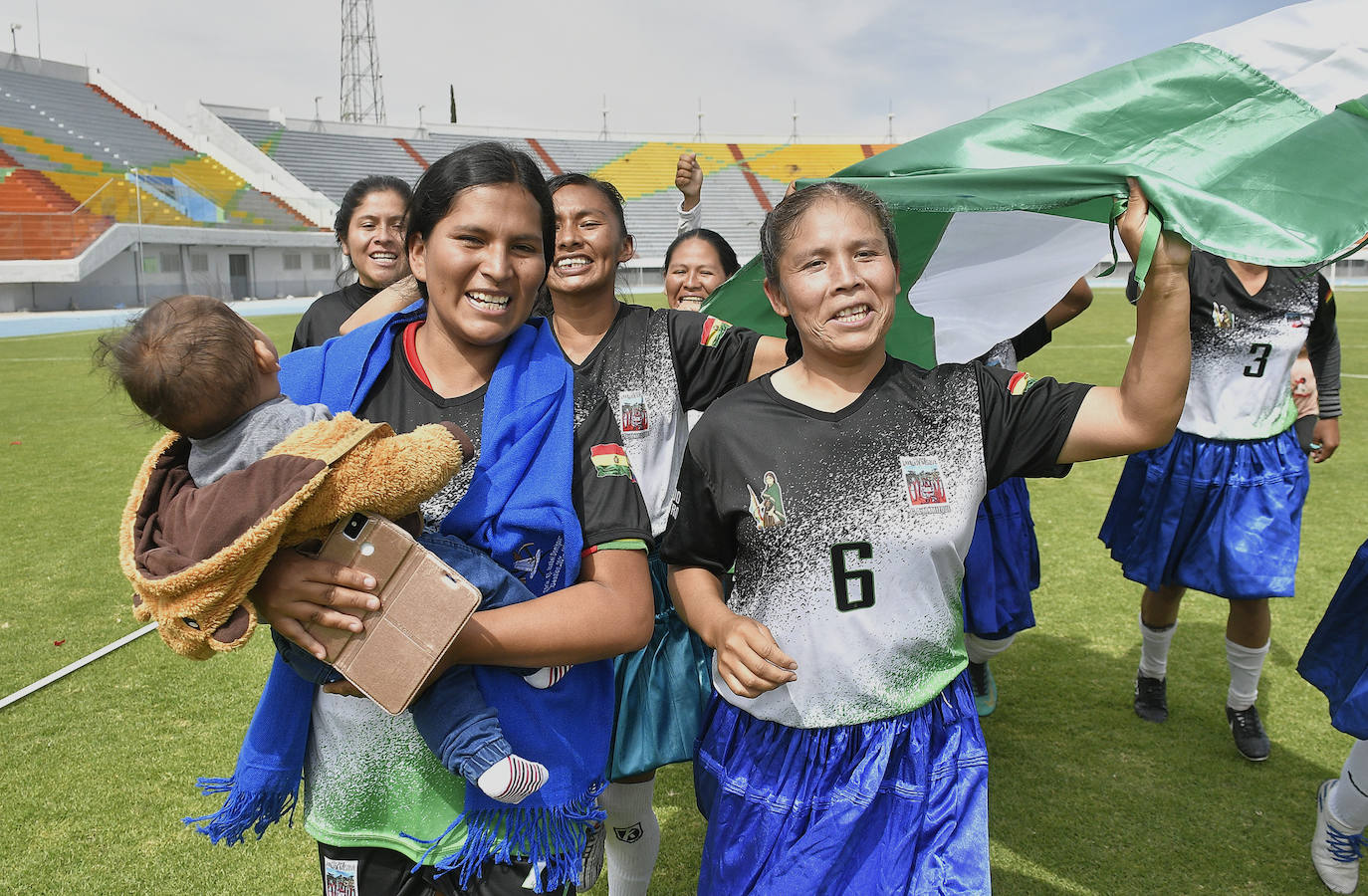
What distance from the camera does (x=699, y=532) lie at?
1.88 m

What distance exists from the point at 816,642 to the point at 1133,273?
33.1 inches

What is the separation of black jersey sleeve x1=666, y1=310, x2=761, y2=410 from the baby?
123 centimetres

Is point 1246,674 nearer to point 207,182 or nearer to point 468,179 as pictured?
point 468,179

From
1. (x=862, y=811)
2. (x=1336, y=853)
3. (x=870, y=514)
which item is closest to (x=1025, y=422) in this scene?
(x=870, y=514)

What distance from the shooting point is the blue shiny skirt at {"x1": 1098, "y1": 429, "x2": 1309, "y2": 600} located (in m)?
3.53

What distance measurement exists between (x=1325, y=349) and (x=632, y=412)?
285 centimetres

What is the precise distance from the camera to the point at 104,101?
118ft

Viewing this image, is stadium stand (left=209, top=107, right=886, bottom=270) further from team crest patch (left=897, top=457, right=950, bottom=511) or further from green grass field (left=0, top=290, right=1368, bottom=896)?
team crest patch (left=897, top=457, right=950, bottom=511)

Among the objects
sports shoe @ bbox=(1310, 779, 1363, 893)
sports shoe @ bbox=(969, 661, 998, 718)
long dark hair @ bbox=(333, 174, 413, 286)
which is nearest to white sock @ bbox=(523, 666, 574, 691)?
sports shoe @ bbox=(1310, 779, 1363, 893)

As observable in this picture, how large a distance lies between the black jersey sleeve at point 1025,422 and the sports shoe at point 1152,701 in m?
2.39

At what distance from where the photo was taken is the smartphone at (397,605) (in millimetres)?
1364

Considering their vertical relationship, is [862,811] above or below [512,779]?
below

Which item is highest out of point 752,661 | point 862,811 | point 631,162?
point 631,162

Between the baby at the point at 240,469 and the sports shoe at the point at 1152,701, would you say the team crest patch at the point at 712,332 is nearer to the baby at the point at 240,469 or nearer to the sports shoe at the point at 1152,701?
the baby at the point at 240,469
